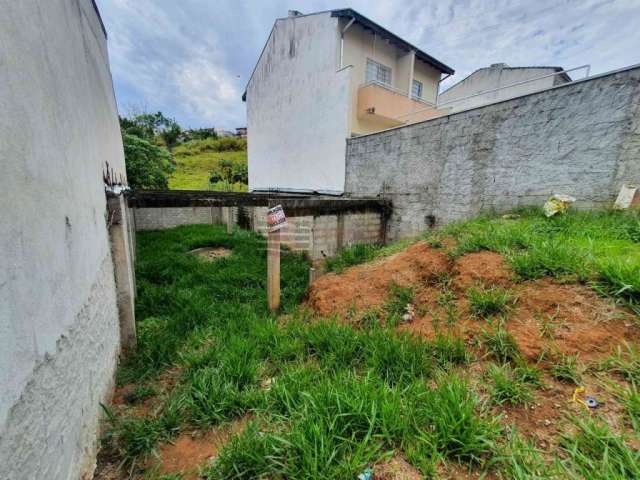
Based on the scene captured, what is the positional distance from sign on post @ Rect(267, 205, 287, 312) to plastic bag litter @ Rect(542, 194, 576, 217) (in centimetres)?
423

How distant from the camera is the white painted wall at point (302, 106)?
838 centimetres

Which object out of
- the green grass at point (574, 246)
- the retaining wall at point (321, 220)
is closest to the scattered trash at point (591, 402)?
the green grass at point (574, 246)

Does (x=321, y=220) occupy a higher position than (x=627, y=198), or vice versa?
(x=627, y=198)

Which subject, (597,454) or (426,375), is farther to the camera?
(426,375)

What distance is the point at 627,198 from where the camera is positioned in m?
3.60

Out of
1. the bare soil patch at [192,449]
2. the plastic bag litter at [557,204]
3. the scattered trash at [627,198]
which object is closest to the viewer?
the bare soil patch at [192,449]

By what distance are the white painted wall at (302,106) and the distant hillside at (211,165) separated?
729 cm

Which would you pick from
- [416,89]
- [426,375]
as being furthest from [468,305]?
[416,89]

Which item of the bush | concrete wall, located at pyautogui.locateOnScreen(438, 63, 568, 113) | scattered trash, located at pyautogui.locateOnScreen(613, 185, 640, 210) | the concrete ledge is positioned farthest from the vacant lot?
concrete wall, located at pyautogui.locateOnScreen(438, 63, 568, 113)

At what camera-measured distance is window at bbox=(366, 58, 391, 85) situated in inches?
358

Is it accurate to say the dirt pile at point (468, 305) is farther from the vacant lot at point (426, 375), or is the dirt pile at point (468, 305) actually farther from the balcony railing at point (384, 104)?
the balcony railing at point (384, 104)

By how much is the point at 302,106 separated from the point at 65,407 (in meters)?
10.2

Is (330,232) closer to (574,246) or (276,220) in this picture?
(276,220)

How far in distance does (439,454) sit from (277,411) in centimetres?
119
